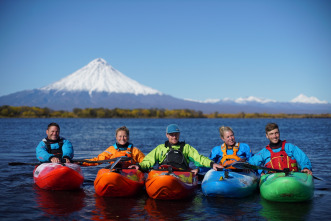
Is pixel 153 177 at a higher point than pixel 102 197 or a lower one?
higher

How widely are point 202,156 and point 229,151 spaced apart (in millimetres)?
994

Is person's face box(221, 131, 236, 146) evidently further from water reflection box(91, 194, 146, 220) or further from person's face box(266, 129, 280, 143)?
water reflection box(91, 194, 146, 220)

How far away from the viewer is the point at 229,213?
741 cm

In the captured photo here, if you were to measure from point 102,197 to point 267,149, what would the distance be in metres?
4.10

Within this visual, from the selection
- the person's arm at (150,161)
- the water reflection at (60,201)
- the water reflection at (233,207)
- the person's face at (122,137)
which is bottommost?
the water reflection at (233,207)

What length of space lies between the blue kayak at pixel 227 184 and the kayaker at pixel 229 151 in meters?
0.55

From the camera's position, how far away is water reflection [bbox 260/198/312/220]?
7.12 metres

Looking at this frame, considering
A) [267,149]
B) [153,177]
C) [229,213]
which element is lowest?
[229,213]

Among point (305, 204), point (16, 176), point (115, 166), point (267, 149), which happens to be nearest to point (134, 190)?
point (115, 166)

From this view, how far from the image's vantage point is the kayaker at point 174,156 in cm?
843

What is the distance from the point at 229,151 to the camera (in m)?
9.14

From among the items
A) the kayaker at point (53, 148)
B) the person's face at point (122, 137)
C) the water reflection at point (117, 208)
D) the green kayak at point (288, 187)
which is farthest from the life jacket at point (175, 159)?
the kayaker at point (53, 148)

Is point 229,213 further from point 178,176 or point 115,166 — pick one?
point 115,166

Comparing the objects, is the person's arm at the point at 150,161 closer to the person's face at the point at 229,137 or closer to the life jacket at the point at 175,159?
the life jacket at the point at 175,159
